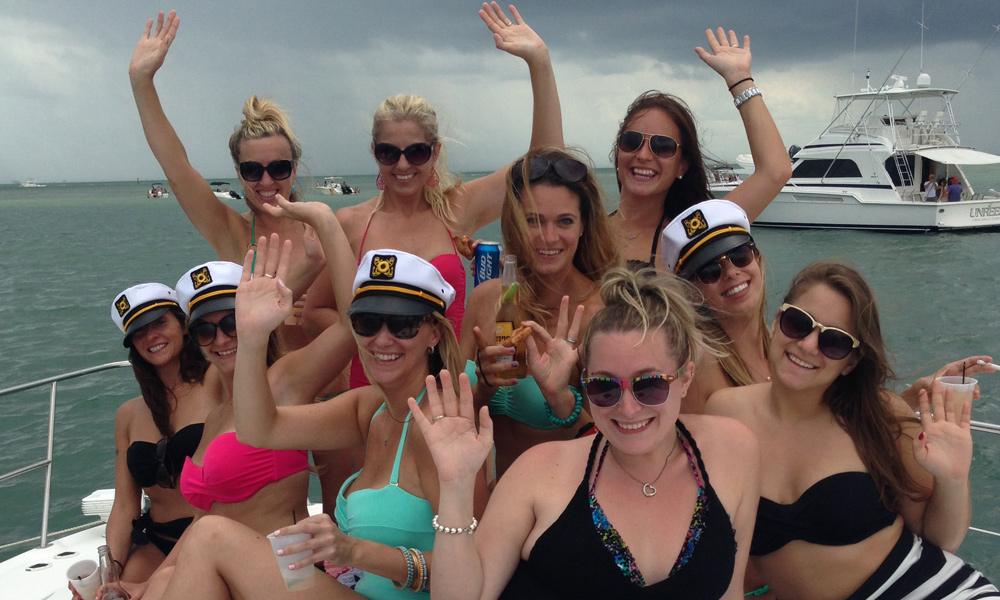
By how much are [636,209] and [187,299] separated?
222cm

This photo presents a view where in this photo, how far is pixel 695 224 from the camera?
2.68m

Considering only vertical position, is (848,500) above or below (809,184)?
below

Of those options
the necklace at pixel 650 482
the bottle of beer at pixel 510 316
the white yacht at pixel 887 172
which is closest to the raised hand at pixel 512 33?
the bottle of beer at pixel 510 316

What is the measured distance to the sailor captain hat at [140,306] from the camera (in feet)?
10.6

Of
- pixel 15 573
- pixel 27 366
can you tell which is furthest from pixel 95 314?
pixel 15 573

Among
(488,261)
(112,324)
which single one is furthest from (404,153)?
(112,324)

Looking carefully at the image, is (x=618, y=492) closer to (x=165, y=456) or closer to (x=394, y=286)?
(x=394, y=286)

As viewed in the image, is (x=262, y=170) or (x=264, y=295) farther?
(x=262, y=170)

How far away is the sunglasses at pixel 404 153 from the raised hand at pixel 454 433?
153 centimetres

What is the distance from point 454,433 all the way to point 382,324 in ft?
1.79

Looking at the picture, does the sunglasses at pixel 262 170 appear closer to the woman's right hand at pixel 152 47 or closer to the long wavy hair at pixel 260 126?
the long wavy hair at pixel 260 126

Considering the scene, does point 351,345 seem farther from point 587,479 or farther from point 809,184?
point 809,184

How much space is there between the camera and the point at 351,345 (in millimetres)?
2939

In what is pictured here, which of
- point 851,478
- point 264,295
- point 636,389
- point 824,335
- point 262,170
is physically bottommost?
point 851,478
